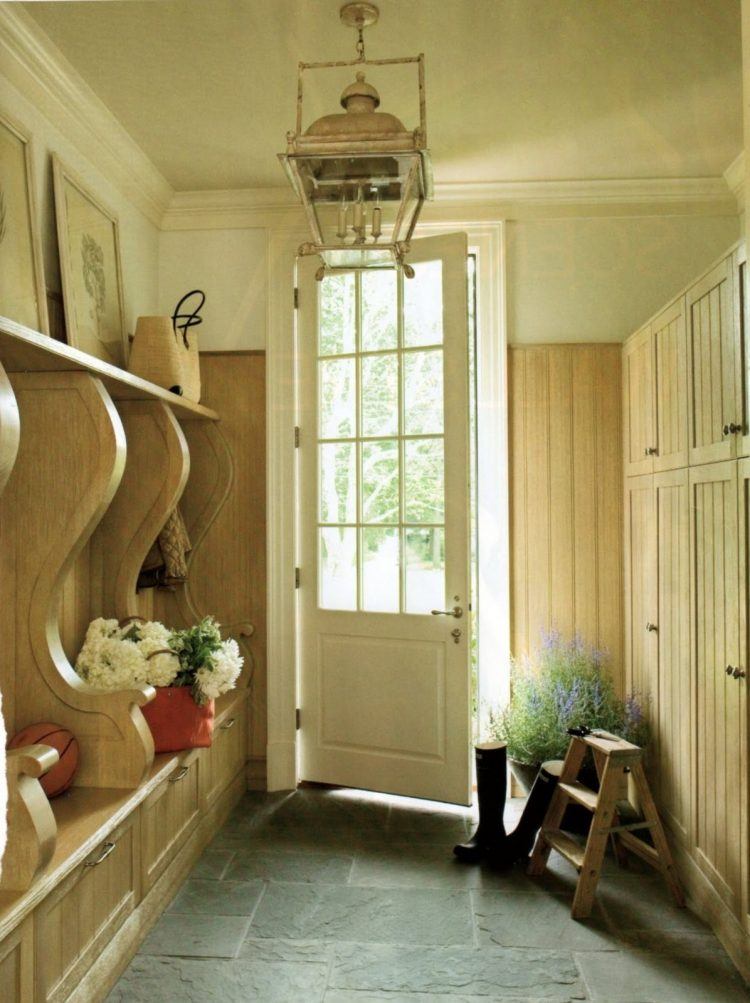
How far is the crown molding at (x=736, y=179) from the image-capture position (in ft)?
11.7

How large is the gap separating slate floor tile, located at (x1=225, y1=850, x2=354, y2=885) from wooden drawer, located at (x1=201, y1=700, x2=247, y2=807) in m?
0.30

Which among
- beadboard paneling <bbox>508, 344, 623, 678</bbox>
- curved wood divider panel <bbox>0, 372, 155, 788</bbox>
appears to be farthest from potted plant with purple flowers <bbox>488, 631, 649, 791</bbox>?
curved wood divider panel <bbox>0, 372, 155, 788</bbox>

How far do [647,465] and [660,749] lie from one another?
116 cm

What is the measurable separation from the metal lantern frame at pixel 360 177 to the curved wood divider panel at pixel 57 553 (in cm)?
97

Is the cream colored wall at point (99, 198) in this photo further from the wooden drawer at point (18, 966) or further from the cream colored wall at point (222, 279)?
the wooden drawer at point (18, 966)

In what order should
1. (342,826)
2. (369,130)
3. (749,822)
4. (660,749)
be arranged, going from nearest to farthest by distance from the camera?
1. (369,130)
2. (749,822)
3. (660,749)
4. (342,826)

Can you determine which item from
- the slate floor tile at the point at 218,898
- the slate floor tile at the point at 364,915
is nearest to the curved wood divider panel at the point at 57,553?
the slate floor tile at the point at 218,898

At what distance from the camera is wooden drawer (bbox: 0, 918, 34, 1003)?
178 centimetres

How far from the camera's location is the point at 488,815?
3.15m

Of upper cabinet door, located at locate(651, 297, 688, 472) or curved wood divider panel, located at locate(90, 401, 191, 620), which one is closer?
upper cabinet door, located at locate(651, 297, 688, 472)

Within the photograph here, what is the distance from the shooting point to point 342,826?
3475 millimetres

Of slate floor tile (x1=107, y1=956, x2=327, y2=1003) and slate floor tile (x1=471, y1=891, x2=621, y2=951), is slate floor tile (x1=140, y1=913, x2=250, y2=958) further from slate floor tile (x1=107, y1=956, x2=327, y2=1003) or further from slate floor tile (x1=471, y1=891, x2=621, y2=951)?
slate floor tile (x1=471, y1=891, x2=621, y2=951)

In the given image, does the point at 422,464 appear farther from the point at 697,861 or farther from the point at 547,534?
the point at 697,861

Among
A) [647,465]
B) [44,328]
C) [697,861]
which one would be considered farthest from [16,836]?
[647,465]
